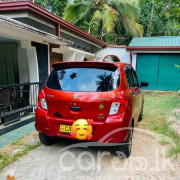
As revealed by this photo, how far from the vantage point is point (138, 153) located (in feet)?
10.2

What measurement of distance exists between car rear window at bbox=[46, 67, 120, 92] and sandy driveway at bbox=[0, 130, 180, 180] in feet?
3.94

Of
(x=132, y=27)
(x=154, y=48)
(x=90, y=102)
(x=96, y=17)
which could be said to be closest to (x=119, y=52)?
(x=154, y=48)

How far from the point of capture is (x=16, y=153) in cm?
304

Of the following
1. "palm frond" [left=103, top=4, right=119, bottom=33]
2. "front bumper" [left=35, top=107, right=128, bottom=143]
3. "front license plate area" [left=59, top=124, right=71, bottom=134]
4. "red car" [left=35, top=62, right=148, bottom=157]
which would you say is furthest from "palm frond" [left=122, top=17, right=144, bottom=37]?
"front license plate area" [left=59, top=124, right=71, bottom=134]

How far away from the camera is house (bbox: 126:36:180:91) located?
10.3 metres

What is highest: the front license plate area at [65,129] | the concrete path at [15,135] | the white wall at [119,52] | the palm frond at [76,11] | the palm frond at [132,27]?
the palm frond at [76,11]

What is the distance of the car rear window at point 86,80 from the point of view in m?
2.71

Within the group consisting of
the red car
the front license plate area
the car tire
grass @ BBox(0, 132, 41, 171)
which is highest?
the red car

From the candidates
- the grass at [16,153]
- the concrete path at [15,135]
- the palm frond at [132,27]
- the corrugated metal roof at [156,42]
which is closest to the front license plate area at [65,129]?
the grass at [16,153]

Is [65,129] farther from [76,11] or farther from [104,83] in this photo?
[76,11]

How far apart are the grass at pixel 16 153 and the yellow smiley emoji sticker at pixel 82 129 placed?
1126 millimetres

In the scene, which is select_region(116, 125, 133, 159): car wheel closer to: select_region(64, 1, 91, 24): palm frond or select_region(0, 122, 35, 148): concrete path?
select_region(0, 122, 35, 148): concrete path

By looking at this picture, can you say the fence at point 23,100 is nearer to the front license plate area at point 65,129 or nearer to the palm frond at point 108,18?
the front license plate area at point 65,129

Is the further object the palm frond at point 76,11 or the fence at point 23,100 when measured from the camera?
the palm frond at point 76,11
